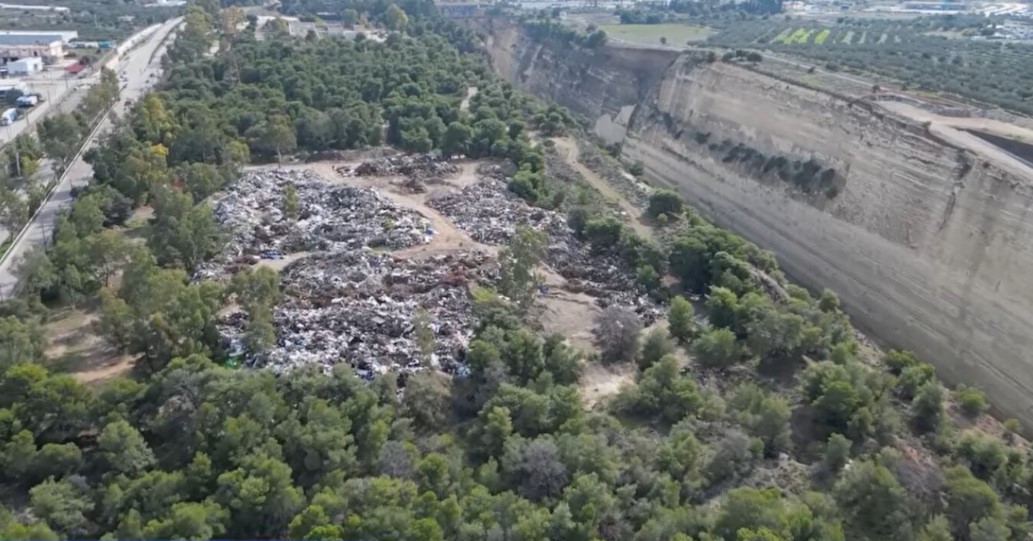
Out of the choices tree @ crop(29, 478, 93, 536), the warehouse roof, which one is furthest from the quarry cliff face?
the warehouse roof

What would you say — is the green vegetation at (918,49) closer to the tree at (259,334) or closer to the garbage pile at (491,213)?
the garbage pile at (491,213)

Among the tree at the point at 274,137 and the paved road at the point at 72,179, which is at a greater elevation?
the tree at the point at 274,137

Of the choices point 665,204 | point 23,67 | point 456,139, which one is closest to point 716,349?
point 665,204

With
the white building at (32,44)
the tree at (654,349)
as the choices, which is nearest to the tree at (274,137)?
the tree at (654,349)

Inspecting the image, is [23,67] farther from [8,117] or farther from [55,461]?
[55,461]

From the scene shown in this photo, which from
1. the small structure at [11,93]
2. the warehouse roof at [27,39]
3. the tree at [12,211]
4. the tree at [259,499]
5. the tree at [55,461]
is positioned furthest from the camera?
the warehouse roof at [27,39]

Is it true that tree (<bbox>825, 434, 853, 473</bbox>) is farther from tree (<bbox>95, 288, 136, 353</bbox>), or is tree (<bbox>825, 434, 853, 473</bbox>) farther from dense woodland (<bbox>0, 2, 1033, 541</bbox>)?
tree (<bbox>95, 288, 136, 353</bbox>)
